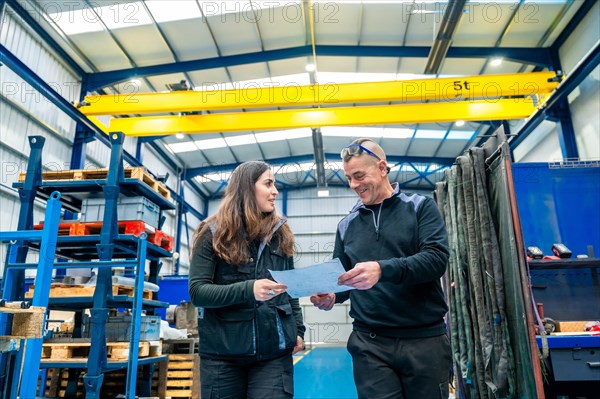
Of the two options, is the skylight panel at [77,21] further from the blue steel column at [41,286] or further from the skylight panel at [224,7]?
the blue steel column at [41,286]

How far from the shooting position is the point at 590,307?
3812 millimetres

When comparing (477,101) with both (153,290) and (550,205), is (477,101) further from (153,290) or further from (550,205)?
(153,290)

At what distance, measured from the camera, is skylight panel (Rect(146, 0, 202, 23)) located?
9.12 metres

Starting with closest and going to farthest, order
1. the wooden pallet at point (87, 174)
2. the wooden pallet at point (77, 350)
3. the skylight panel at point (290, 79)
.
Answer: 1. the wooden pallet at point (77, 350)
2. the wooden pallet at point (87, 174)
3. the skylight panel at point (290, 79)

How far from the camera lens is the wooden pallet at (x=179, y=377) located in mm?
5637

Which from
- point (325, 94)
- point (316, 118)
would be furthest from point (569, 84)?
point (316, 118)

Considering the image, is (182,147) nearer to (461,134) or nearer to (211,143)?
(211,143)

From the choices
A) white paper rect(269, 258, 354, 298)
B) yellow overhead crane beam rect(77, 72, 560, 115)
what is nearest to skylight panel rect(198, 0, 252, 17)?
yellow overhead crane beam rect(77, 72, 560, 115)

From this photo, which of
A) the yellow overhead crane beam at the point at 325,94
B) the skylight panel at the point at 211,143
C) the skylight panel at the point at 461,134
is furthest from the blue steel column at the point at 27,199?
the skylight panel at the point at 461,134

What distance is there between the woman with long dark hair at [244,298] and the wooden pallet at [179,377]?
13.7ft

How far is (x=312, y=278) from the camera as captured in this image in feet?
5.47

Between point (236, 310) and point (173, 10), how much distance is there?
9.20 metres

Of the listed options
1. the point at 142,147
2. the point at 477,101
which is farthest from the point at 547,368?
the point at 142,147

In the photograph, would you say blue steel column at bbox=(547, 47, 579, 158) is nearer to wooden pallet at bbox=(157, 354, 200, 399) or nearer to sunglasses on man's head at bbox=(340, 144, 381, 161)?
wooden pallet at bbox=(157, 354, 200, 399)
